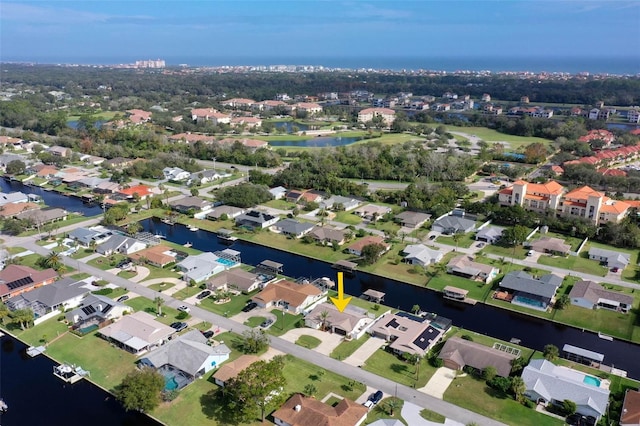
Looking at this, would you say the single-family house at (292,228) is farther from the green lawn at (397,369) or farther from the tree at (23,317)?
the tree at (23,317)

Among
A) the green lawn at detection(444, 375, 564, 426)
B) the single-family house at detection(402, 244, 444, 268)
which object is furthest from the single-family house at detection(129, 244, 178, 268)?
the green lawn at detection(444, 375, 564, 426)

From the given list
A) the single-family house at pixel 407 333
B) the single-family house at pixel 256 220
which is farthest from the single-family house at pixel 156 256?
the single-family house at pixel 407 333

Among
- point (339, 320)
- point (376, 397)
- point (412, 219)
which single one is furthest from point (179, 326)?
point (412, 219)

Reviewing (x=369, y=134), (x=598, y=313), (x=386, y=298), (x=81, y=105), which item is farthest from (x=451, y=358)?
(x=81, y=105)

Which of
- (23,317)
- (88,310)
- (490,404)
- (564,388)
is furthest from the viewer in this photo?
(88,310)

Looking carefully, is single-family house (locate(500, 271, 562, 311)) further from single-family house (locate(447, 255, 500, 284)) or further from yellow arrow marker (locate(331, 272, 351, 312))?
yellow arrow marker (locate(331, 272, 351, 312))

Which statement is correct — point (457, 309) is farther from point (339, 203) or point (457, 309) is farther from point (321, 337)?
point (339, 203)

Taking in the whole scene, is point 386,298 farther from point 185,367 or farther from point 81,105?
point 81,105
